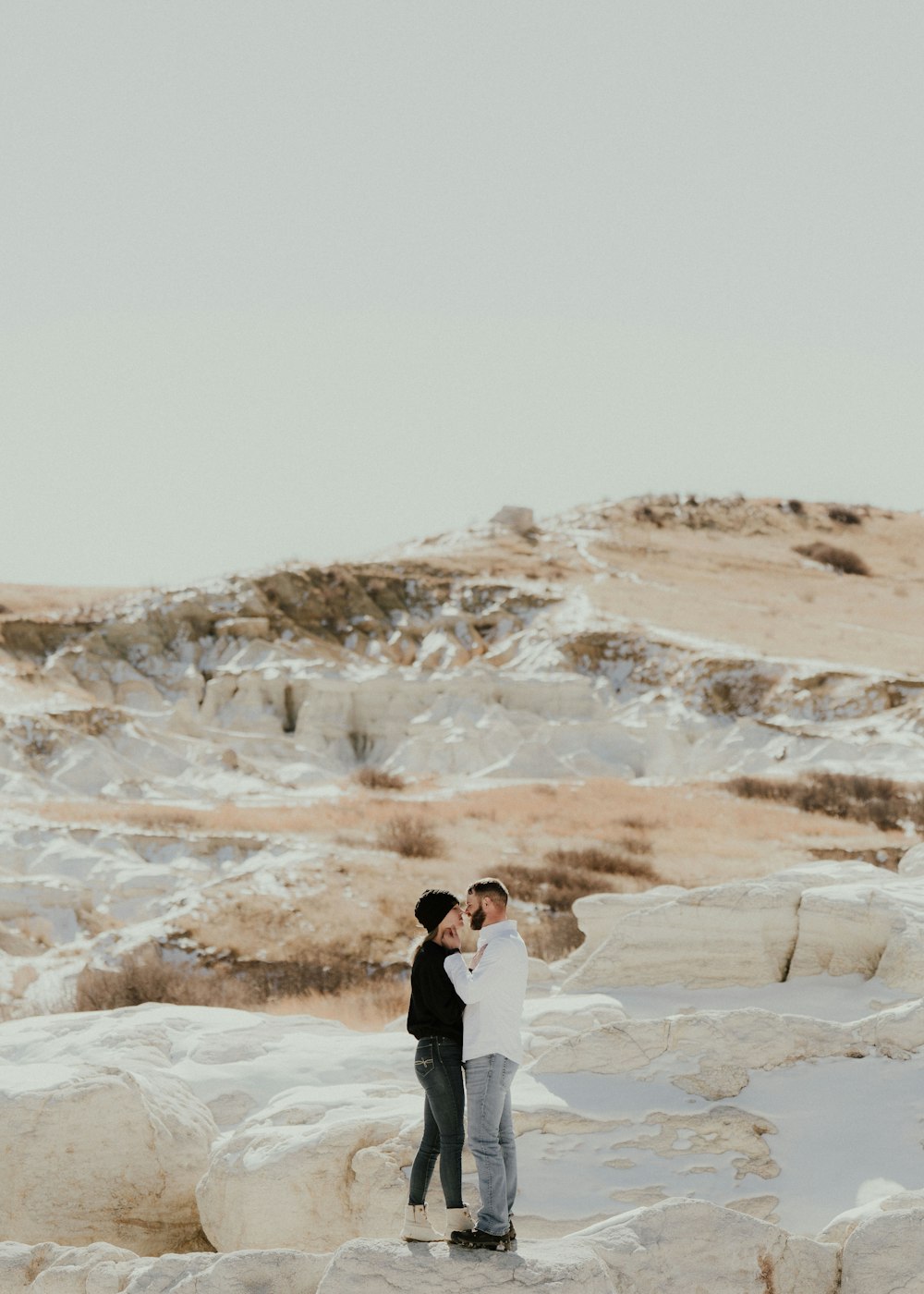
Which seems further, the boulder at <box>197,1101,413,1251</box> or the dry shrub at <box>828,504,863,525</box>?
the dry shrub at <box>828,504,863,525</box>

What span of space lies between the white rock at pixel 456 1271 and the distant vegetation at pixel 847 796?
70.9 ft

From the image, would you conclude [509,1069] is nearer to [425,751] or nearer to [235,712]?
[425,751]

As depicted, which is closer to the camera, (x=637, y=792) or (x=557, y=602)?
(x=637, y=792)

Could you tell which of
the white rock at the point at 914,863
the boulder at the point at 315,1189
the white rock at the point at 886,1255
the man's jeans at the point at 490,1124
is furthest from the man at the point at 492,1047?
the white rock at the point at 914,863

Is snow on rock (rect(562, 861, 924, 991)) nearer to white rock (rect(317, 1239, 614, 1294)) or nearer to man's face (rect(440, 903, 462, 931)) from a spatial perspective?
man's face (rect(440, 903, 462, 931))

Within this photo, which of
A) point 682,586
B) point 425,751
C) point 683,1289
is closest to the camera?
point 683,1289

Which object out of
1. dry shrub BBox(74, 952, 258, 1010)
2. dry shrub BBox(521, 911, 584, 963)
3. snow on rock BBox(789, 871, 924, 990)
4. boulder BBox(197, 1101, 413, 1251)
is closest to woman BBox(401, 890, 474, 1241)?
boulder BBox(197, 1101, 413, 1251)

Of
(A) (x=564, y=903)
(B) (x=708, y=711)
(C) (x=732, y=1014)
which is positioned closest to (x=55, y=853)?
(A) (x=564, y=903)

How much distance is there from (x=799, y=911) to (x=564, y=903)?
8.30 meters

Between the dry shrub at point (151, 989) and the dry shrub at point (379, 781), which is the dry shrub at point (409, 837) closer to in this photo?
the dry shrub at point (151, 989)

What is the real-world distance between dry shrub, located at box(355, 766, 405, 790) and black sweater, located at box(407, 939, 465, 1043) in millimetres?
26443

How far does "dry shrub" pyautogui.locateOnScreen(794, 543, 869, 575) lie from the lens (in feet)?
223

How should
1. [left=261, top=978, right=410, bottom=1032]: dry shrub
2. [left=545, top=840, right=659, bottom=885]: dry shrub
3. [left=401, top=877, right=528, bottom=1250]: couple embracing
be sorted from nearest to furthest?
[left=401, top=877, right=528, bottom=1250]: couple embracing, [left=261, top=978, right=410, bottom=1032]: dry shrub, [left=545, top=840, right=659, bottom=885]: dry shrub

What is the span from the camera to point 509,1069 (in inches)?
199
